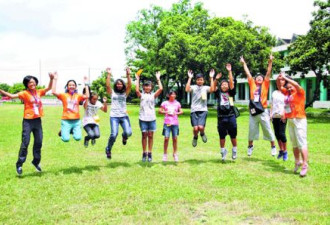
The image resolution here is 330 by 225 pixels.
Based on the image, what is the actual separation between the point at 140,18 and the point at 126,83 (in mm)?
50145

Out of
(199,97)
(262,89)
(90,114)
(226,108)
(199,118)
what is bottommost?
(199,118)

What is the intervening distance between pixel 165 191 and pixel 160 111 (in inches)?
128

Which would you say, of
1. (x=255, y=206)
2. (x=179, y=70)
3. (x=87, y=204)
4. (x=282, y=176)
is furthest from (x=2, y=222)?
(x=179, y=70)

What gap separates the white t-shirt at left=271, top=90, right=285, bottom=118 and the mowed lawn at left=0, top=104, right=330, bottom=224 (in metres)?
1.31

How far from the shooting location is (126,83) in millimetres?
9523

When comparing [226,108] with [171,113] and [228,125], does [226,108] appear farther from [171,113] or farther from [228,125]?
Result: [171,113]

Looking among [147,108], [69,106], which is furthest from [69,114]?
[147,108]

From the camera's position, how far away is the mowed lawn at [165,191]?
17.9ft

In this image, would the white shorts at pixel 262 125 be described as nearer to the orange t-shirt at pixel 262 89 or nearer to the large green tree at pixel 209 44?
the orange t-shirt at pixel 262 89

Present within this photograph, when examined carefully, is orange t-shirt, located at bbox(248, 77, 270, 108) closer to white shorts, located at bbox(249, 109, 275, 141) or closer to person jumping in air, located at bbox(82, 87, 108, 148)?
white shorts, located at bbox(249, 109, 275, 141)

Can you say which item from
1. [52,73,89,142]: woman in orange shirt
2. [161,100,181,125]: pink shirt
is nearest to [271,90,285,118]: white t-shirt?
[161,100,181,125]: pink shirt

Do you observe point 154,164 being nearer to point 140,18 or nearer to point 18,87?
point 140,18

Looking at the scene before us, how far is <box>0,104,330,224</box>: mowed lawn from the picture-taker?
17.9 ft

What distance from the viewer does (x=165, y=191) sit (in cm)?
682
